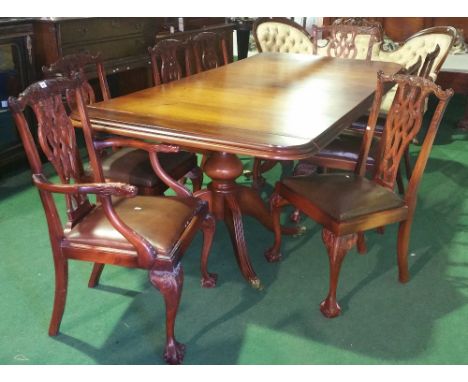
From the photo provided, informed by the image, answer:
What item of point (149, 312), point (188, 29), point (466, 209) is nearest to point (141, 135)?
point (149, 312)

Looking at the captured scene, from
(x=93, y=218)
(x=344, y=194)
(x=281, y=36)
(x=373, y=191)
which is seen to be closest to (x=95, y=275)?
(x=93, y=218)

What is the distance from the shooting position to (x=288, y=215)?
2.72m

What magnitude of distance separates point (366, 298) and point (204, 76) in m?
1.46

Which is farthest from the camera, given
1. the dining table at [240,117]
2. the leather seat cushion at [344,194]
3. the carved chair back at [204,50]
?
the carved chair back at [204,50]

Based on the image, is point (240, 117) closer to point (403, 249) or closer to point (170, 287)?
point (170, 287)

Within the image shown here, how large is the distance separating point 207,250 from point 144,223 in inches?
17.6

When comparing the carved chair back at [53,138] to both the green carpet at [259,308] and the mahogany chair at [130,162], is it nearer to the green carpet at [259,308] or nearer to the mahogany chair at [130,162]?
the mahogany chair at [130,162]

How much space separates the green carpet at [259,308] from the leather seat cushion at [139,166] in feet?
1.37

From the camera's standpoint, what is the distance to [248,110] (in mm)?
1927

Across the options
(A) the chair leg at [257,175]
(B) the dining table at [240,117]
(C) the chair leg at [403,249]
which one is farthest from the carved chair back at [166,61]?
(C) the chair leg at [403,249]

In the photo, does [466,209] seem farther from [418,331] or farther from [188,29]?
[188,29]

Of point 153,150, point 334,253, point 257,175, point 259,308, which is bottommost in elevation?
point 259,308

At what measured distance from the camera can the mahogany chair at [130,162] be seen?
2086mm

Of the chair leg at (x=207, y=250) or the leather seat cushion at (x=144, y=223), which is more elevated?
the leather seat cushion at (x=144, y=223)
